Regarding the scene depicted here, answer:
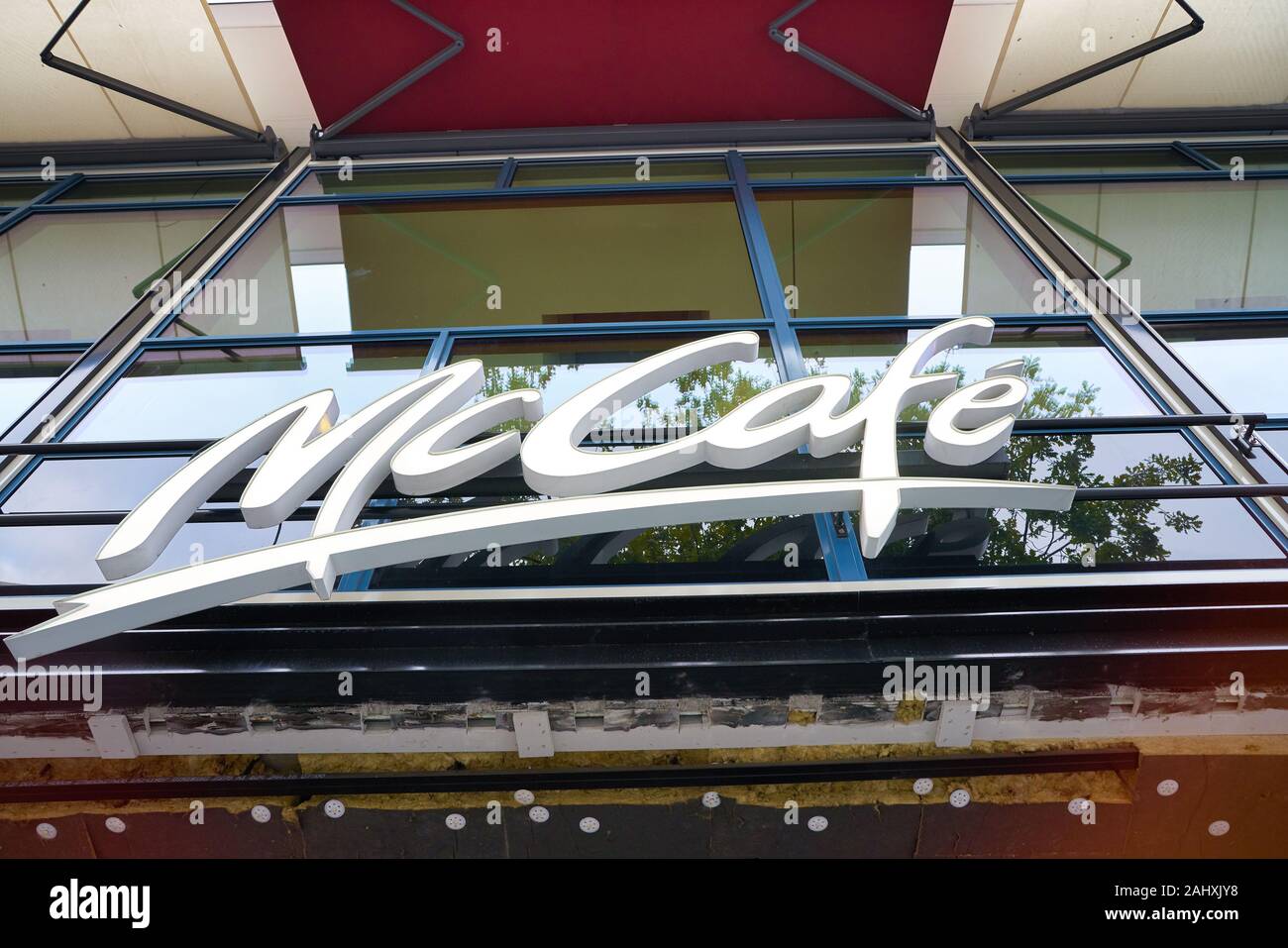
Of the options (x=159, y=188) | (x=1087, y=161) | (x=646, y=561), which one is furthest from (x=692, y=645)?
(x=159, y=188)

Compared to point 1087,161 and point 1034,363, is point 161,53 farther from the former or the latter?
point 1087,161

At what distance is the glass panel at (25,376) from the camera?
6250 mm

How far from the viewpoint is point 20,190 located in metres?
8.88

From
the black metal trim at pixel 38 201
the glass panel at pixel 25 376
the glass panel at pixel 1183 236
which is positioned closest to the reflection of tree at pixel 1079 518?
the glass panel at pixel 1183 236

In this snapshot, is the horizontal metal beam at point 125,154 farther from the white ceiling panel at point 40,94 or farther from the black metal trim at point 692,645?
the black metal trim at point 692,645

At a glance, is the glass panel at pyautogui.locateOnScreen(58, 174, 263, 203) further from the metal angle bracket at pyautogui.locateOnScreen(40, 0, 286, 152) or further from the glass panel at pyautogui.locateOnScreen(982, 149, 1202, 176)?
the glass panel at pyautogui.locateOnScreen(982, 149, 1202, 176)

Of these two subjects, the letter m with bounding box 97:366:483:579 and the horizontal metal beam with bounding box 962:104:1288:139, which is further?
the horizontal metal beam with bounding box 962:104:1288:139

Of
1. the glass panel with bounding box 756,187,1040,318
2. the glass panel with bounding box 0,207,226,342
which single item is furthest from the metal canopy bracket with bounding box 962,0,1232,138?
the glass panel with bounding box 0,207,226,342

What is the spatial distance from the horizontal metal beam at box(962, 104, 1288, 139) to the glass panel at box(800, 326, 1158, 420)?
11.3ft

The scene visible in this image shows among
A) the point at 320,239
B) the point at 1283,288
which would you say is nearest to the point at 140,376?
the point at 320,239

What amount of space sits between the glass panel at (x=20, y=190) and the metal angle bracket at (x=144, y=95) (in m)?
1.17

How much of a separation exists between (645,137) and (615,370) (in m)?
4.20

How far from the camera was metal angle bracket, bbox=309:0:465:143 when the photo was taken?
27.3 feet
